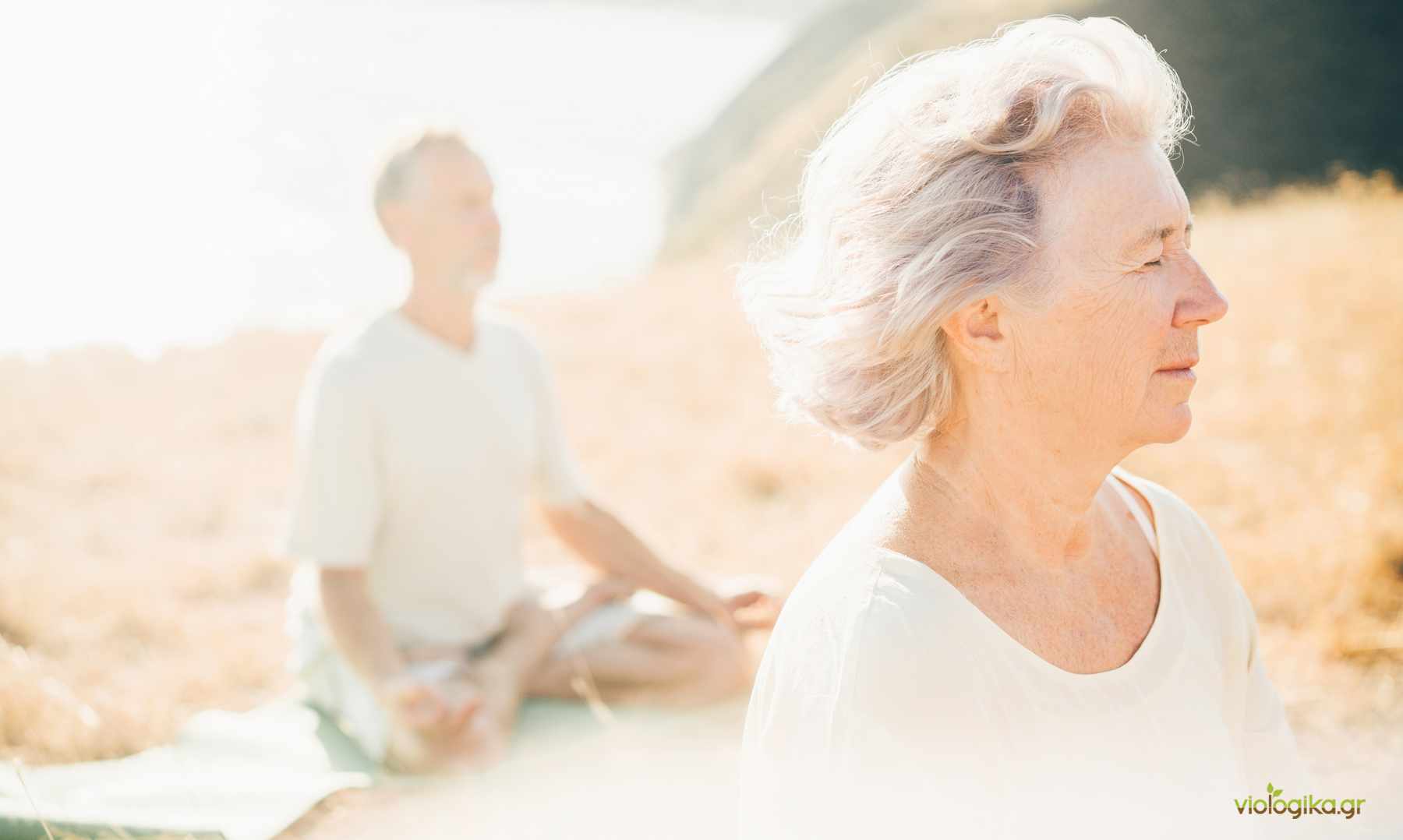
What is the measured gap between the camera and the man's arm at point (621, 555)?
362cm

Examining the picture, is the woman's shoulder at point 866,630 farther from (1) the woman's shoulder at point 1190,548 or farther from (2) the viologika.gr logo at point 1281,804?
(2) the viologika.gr logo at point 1281,804

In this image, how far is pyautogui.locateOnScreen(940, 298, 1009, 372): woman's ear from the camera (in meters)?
1.60

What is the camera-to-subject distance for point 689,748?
11.2 ft

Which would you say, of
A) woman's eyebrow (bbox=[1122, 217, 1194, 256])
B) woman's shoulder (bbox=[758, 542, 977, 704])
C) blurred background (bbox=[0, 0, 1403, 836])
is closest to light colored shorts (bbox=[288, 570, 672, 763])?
blurred background (bbox=[0, 0, 1403, 836])

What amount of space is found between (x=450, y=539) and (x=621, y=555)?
1.94 feet

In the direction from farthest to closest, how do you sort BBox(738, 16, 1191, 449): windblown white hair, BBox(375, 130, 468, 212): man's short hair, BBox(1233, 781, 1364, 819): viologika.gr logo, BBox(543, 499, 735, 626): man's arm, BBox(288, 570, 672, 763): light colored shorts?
BBox(543, 499, 735, 626): man's arm
BBox(375, 130, 468, 212): man's short hair
BBox(288, 570, 672, 763): light colored shorts
BBox(1233, 781, 1364, 819): viologika.gr logo
BBox(738, 16, 1191, 449): windblown white hair

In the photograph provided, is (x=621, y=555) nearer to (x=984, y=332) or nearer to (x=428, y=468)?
(x=428, y=468)

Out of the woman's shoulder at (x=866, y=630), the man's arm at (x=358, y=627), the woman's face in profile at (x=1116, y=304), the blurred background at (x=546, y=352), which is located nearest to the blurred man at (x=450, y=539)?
the man's arm at (x=358, y=627)

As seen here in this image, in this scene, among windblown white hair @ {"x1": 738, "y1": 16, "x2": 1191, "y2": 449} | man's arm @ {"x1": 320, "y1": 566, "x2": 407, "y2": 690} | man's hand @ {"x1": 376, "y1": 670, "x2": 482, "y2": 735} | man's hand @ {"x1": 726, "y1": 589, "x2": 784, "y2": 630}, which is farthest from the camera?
man's hand @ {"x1": 726, "y1": 589, "x2": 784, "y2": 630}

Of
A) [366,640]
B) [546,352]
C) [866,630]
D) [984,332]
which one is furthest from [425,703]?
[546,352]

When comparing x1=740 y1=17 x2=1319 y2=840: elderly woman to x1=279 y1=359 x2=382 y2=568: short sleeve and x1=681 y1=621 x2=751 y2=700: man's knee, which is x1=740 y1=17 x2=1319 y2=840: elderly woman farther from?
x1=681 y1=621 x2=751 y2=700: man's knee

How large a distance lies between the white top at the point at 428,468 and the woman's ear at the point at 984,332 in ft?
6.72

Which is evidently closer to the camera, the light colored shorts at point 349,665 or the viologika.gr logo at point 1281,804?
the viologika.gr logo at point 1281,804

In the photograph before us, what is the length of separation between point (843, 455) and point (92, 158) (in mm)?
13451
